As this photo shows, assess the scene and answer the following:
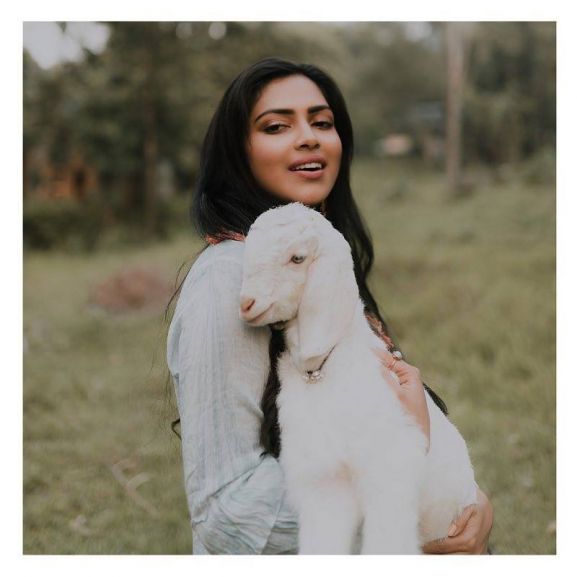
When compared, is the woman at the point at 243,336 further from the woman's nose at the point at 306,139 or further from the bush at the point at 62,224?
the bush at the point at 62,224

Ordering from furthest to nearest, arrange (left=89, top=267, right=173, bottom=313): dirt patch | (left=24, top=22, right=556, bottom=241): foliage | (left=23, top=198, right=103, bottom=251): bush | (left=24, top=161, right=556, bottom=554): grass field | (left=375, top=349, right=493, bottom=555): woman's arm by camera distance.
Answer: (left=23, top=198, right=103, bottom=251): bush
(left=89, top=267, right=173, bottom=313): dirt patch
(left=24, top=22, right=556, bottom=241): foliage
(left=24, top=161, right=556, bottom=554): grass field
(left=375, top=349, right=493, bottom=555): woman's arm

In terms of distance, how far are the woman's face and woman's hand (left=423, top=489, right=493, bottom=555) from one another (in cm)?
70

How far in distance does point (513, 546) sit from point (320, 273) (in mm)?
1909

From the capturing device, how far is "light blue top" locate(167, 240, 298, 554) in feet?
4.25

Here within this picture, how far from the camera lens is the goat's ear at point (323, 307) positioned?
1.30m

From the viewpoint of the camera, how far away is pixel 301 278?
1.29 m

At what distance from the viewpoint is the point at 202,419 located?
1.30 m

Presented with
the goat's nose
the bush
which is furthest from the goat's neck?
the bush

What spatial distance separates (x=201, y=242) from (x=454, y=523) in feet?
9.91

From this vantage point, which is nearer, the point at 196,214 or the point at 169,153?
the point at 196,214

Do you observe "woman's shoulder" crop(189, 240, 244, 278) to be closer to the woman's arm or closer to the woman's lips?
the woman's lips

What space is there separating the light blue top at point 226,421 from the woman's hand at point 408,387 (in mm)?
234
